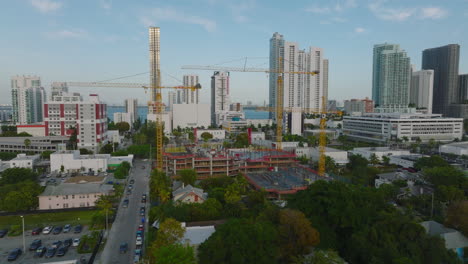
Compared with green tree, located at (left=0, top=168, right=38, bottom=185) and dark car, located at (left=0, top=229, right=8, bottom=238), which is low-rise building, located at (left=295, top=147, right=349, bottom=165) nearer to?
green tree, located at (left=0, top=168, right=38, bottom=185)

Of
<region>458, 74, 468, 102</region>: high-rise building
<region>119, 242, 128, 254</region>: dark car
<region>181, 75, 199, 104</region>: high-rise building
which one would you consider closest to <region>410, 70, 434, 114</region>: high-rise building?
<region>458, 74, 468, 102</region>: high-rise building

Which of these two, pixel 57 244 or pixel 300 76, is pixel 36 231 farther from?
pixel 300 76

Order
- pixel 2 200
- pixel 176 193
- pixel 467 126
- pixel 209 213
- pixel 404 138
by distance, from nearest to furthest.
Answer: pixel 209 213 < pixel 2 200 < pixel 176 193 < pixel 404 138 < pixel 467 126

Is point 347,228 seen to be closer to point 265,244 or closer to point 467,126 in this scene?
point 265,244

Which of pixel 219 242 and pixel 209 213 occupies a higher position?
pixel 219 242

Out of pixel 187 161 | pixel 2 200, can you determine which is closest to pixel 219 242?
pixel 2 200

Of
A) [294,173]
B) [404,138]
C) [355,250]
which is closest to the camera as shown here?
[355,250]
